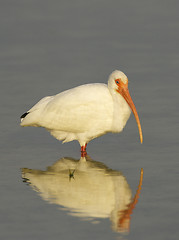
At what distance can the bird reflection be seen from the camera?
1143 centimetres

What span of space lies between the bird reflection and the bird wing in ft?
2.35

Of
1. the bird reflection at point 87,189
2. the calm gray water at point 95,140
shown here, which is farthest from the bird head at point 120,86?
the bird reflection at point 87,189

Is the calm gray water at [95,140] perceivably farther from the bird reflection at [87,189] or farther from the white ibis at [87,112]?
the white ibis at [87,112]

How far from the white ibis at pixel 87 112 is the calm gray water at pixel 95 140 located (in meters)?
0.37

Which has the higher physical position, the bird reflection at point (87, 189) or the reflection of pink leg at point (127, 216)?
the bird reflection at point (87, 189)

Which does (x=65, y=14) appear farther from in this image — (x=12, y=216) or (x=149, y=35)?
(x=12, y=216)

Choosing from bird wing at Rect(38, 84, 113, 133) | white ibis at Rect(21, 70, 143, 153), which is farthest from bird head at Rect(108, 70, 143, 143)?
bird wing at Rect(38, 84, 113, 133)

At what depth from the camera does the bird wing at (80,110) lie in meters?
14.5

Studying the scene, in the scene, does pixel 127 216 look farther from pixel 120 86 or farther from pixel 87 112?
pixel 120 86

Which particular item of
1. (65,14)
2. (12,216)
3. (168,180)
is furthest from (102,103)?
(65,14)

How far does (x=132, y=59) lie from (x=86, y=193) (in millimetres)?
7724

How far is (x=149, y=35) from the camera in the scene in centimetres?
2161

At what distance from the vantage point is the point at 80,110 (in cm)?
1466

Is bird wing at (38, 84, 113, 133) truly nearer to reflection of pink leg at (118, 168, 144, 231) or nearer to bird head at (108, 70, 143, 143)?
bird head at (108, 70, 143, 143)
